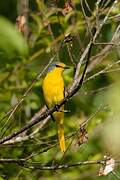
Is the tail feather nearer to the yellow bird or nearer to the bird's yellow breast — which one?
the yellow bird

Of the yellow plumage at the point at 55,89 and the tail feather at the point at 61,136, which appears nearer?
the tail feather at the point at 61,136

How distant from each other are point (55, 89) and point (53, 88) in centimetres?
3

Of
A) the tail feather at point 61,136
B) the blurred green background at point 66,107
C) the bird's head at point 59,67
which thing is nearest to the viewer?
the tail feather at point 61,136

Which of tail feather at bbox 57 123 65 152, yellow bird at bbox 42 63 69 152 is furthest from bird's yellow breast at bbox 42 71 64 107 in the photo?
tail feather at bbox 57 123 65 152

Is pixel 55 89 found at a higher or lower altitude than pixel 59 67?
lower

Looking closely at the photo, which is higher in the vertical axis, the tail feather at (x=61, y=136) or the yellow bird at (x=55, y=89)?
the yellow bird at (x=55, y=89)

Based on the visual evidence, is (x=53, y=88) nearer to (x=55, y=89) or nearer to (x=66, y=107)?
(x=55, y=89)

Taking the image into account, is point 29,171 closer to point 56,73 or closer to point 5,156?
point 5,156

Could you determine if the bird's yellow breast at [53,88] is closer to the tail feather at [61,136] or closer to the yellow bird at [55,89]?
the yellow bird at [55,89]

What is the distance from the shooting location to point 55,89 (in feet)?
15.0

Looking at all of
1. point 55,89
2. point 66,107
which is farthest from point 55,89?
point 66,107

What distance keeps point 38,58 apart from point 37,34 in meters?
0.25

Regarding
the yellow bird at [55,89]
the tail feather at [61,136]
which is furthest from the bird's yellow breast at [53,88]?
the tail feather at [61,136]

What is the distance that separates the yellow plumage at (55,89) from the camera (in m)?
4.55
